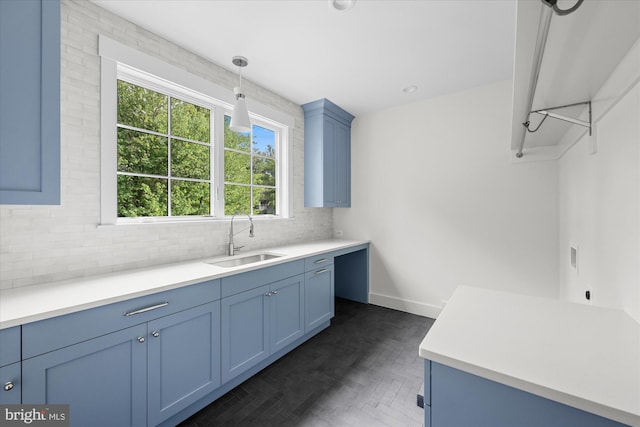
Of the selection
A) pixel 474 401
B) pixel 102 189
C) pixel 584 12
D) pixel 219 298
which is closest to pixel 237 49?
pixel 102 189

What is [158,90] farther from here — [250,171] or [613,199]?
[613,199]

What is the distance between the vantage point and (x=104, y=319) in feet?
4.19

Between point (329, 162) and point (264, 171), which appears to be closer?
point (264, 171)

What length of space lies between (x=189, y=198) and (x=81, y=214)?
0.80 metres

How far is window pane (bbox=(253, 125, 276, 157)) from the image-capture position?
119 inches

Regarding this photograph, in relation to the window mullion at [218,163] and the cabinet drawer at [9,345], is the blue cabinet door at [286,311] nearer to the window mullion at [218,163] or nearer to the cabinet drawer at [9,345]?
the window mullion at [218,163]

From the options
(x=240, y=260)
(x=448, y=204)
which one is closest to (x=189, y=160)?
(x=240, y=260)

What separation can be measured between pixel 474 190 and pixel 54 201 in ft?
11.2

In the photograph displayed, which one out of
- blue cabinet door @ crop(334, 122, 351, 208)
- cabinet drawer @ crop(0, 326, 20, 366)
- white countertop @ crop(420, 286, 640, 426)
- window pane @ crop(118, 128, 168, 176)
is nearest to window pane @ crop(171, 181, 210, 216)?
window pane @ crop(118, 128, 168, 176)

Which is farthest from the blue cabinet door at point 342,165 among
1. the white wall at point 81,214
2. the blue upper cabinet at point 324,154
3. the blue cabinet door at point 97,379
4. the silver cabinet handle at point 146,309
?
the blue cabinet door at point 97,379

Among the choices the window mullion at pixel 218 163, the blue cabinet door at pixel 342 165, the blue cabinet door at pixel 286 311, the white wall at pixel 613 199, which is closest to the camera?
the white wall at pixel 613 199

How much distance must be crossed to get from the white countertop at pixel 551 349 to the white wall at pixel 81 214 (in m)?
2.00

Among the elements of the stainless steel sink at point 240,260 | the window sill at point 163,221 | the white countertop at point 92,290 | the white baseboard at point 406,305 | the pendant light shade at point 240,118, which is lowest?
the white baseboard at point 406,305

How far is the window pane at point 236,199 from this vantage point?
276 cm
